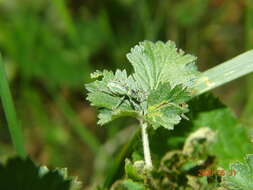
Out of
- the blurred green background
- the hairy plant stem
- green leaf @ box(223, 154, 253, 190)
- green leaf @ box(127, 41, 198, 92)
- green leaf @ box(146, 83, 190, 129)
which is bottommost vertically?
green leaf @ box(223, 154, 253, 190)

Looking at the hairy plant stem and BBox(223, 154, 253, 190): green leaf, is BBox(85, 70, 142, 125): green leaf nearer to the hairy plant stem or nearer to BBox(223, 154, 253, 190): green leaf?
the hairy plant stem

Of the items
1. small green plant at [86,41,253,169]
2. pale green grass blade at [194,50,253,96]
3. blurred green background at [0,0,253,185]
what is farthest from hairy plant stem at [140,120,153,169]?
blurred green background at [0,0,253,185]

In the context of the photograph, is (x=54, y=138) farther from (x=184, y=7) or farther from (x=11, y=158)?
(x=11, y=158)

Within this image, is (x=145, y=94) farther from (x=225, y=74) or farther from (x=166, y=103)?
(x=225, y=74)

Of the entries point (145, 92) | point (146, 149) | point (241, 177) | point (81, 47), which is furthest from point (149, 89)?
point (81, 47)

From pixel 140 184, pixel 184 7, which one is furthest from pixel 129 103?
pixel 184 7

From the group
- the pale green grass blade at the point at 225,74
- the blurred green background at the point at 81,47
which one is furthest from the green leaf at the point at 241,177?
the blurred green background at the point at 81,47
